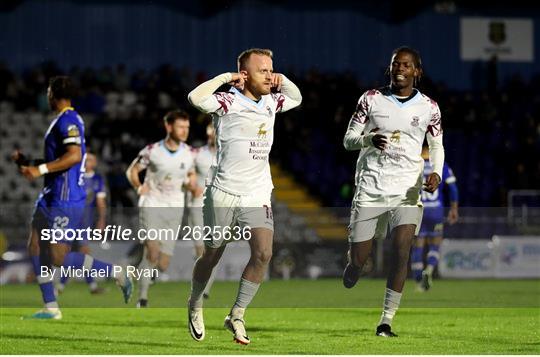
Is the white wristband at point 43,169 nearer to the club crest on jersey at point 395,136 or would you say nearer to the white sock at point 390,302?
the club crest on jersey at point 395,136

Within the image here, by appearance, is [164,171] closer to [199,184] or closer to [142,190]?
[142,190]

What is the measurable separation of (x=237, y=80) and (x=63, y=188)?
125 inches

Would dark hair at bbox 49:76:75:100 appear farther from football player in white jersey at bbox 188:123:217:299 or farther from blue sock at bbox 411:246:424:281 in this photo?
blue sock at bbox 411:246:424:281

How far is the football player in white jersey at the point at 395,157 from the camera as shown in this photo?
9.80 meters

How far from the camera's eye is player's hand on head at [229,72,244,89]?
872cm

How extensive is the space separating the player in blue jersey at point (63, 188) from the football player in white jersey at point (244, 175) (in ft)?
7.78

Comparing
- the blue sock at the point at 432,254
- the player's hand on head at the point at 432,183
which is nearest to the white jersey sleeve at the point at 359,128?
the player's hand on head at the point at 432,183

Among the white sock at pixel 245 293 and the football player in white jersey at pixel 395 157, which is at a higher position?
the football player in white jersey at pixel 395 157

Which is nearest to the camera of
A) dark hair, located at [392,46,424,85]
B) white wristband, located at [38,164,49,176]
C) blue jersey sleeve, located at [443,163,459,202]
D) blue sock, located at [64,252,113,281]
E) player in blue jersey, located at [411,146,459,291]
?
dark hair, located at [392,46,424,85]

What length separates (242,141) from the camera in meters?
9.05

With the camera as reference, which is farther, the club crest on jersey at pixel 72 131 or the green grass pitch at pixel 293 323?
the club crest on jersey at pixel 72 131

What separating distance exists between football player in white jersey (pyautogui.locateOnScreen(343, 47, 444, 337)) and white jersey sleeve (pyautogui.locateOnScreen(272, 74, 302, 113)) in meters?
0.67

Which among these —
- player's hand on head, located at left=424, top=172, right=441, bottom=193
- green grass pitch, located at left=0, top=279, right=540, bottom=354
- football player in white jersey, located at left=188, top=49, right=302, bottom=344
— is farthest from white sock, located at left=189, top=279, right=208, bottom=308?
player's hand on head, located at left=424, top=172, right=441, bottom=193

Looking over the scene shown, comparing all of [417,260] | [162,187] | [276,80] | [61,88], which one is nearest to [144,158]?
[162,187]
